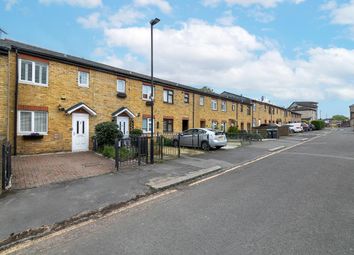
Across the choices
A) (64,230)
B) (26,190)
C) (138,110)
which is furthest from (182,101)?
(64,230)

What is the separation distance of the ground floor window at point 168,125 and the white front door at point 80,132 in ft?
28.0

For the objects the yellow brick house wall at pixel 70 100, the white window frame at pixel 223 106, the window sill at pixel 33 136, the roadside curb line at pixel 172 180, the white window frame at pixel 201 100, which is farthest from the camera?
the white window frame at pixel 223 106

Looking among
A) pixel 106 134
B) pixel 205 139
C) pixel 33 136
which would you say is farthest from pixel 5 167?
pixel 205 139

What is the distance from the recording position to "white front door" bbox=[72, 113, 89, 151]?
1706 cm

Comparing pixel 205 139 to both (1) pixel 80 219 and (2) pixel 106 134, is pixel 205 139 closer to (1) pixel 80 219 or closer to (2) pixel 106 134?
(2) pixel 106 134

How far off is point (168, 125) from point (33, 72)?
1288 cm

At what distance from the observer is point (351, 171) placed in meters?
10.9

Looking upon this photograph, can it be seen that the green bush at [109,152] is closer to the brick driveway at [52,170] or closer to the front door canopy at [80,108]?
the brick driveway at [52,170]

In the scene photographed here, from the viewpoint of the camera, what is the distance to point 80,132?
1741cm

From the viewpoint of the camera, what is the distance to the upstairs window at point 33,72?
14844 millimetres

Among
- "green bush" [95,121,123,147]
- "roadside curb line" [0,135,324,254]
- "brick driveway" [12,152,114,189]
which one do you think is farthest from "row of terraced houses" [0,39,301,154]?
"roadside curb line" [0,135,324,254]

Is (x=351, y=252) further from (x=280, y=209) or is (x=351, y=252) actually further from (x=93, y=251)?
(x=93, y=251)

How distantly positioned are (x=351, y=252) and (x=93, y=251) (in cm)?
377

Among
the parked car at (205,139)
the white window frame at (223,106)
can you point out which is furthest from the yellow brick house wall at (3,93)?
the white window frame at (223,106)
